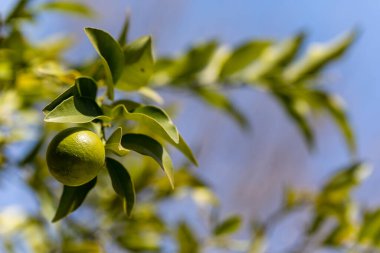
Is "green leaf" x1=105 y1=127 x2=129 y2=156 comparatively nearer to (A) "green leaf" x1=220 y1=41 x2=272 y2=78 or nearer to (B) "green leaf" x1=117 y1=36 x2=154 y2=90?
(B) "green leaf" x1=117 y1=36 x2=154 y2=90

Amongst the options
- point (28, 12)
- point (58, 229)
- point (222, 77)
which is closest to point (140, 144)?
point (28, 12)

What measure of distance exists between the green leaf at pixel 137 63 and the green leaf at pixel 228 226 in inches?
14.5

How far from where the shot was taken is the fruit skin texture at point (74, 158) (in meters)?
0.35

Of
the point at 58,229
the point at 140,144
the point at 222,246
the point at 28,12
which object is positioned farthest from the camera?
the point at 222,246

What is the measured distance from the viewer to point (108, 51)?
15.7 inches

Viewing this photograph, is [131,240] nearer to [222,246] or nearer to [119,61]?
[222,246]

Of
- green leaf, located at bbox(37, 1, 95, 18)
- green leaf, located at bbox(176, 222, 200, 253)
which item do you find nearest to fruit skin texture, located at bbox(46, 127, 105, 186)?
Result: green leaf, located at bbox(37, 1, 95, 18)

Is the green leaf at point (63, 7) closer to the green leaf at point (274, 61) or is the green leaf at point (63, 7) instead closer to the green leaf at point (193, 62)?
the green leaf at point (193, 62)

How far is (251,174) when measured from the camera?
7.30ft

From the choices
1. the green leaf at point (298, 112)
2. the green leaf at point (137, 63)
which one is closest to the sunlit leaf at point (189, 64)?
the green leaf at point (298, 112)

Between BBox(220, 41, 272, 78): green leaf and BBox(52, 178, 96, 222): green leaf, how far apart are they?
21.9 inches

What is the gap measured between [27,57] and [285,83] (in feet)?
1.44

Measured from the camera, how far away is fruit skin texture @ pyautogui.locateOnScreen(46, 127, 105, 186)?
1.16 feet

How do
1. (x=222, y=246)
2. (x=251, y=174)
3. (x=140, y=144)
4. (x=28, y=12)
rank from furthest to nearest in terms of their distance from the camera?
(x=251, y=174) → (x=222, y=246) → (x=28, y=12) → (x=140, y=144)
